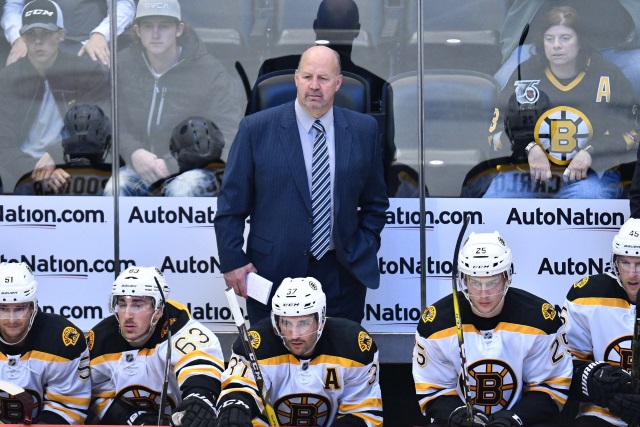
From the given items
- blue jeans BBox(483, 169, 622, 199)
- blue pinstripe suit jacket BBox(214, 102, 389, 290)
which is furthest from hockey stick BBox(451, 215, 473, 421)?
blue jeans BBox(483, 169, 622, 199)

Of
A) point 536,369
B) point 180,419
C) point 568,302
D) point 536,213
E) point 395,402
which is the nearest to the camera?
point 180,419

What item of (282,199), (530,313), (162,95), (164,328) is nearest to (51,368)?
(164,328)

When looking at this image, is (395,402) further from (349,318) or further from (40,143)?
(40,143)

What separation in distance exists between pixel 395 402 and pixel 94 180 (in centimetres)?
194

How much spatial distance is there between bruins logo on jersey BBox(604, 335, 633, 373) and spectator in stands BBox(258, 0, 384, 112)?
159 centimetres

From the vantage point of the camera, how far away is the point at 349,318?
18.6ft

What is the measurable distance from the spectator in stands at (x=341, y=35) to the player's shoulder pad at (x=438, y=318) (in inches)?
47.5

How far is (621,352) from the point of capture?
5453mm

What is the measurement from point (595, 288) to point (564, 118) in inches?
38.7

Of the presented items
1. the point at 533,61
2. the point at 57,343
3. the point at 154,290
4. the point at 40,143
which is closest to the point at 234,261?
the point at 154,290

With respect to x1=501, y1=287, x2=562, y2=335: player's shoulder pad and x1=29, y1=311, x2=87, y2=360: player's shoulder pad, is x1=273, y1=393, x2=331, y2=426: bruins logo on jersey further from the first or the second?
x1=29, y1=311, x2=87, y2=360: player's shoulder pad

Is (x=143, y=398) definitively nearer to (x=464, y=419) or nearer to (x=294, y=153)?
(x=294, y=153)

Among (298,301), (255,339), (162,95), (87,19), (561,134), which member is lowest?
(255,339)

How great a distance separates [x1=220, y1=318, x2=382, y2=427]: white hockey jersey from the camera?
17.1 feet
